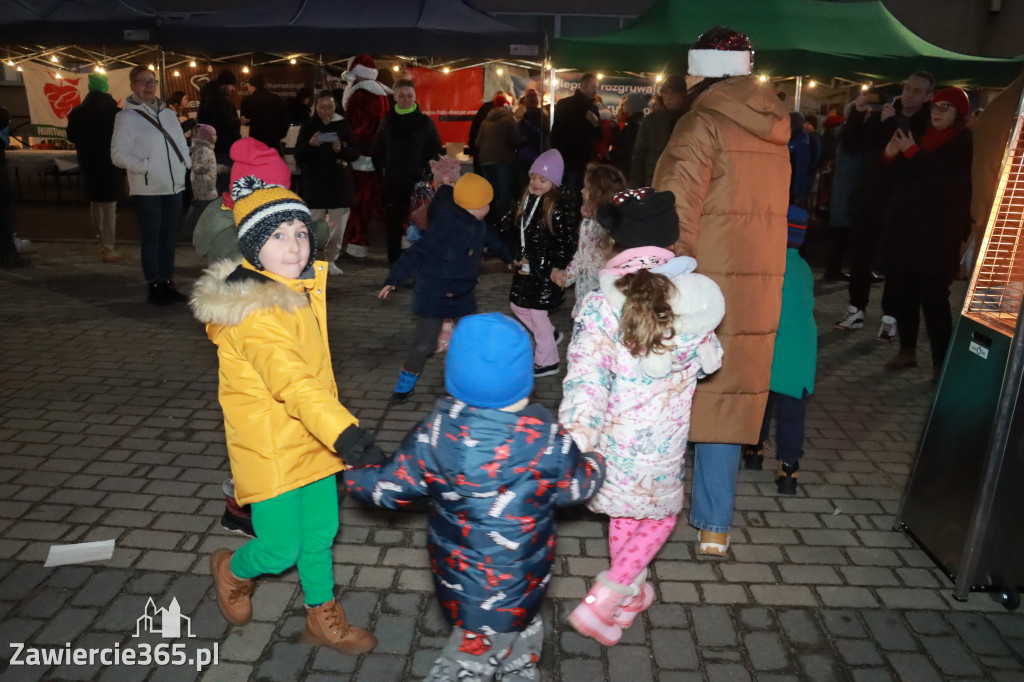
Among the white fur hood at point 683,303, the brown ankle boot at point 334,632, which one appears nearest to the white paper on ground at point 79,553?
the brown ankle boot at point 334,632

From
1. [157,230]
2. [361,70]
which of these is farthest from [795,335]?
[361,70]

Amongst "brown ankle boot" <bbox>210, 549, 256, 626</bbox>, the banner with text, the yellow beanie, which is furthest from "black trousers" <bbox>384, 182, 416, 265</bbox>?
the banner with text

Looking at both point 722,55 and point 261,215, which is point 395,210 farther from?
point 261,215

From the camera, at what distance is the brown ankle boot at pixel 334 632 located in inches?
119

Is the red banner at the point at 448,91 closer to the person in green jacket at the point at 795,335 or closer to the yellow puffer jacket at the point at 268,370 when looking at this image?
the person in green jacket at the point at 795,335

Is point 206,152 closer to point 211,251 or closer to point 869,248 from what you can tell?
point 211,251

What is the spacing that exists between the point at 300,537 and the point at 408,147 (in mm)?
6681

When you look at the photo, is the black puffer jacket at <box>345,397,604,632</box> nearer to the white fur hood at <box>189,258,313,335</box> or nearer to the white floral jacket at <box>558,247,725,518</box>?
the white floral jacket at <box>558,247,725,518</box>

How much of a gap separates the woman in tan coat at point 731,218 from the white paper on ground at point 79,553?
2632 mm

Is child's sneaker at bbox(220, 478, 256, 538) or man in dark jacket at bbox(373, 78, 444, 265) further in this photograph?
man in dark jacket at bbox(373, 78, 444, 265)

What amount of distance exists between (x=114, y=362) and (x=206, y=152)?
3.91m

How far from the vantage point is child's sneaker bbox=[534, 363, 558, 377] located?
6.23 m

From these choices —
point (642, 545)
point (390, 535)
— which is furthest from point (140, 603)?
point (642, 545)

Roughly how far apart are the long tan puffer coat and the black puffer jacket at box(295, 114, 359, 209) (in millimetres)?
6601
